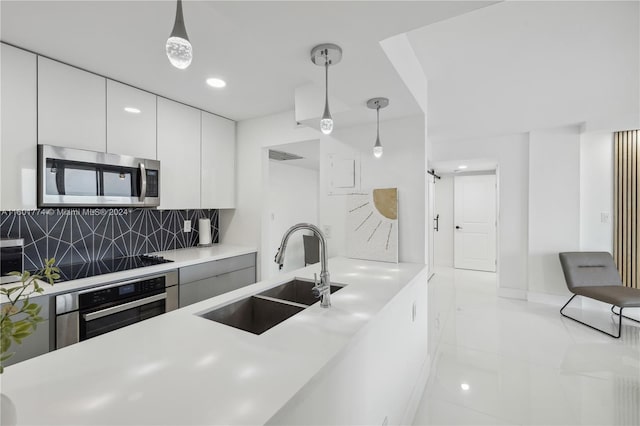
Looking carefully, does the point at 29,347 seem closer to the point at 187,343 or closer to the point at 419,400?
the point at 187,343

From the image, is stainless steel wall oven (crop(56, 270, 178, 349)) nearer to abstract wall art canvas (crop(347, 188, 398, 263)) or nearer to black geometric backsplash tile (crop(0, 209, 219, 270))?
black geometric backsplash tile (crop(0, 209, 219, 270))

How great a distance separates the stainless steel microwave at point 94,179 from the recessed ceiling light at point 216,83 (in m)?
0.84

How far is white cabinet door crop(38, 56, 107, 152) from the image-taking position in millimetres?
1905

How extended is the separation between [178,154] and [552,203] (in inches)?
182

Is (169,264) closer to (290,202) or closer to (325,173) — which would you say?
(325,173)

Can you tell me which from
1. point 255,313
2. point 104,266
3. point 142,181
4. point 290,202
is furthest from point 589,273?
point 104,266

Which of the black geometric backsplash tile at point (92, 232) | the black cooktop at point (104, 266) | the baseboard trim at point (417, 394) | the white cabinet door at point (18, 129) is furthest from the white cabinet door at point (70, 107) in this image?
the baseboard trim at point (417, 394)

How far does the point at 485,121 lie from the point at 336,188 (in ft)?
7.49

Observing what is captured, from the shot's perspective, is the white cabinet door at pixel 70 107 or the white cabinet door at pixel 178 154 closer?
the white cabinet door at pixel 70 107

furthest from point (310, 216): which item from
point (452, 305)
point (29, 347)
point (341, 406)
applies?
point (341, 406)

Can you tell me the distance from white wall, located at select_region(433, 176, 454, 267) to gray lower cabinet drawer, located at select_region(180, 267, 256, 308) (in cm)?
475

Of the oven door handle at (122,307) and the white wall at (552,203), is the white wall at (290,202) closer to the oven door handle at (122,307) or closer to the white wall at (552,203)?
A: the oven door handle at (122,307)

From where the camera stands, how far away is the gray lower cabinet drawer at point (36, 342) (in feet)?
5.22

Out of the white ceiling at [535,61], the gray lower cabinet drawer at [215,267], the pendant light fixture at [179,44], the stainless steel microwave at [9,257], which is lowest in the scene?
the gray lower cabinet drawer at [215,267]
